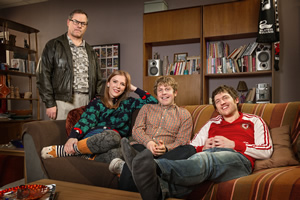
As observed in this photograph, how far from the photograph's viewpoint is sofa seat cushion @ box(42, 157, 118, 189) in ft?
5.03

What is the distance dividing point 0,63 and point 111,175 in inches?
142

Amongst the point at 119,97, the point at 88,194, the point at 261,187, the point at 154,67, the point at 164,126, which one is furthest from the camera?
the point at 154,67

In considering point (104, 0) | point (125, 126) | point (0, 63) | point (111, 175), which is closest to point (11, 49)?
point (0, 63)

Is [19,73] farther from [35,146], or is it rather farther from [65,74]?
[35,146]

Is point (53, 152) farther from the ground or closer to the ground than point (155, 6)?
closer to the ground

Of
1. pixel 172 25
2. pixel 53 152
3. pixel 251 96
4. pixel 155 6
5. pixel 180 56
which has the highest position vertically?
pixel 155 6

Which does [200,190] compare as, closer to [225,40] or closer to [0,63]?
[225,40]

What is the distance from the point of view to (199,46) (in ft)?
12.3

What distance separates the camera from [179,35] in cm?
356

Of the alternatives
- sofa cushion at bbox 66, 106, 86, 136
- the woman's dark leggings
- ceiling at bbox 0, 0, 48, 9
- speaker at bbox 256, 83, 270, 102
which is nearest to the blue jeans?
the woman's dark leggings

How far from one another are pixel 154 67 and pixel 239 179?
2734 millimetres

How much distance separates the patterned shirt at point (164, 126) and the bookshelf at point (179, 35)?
1691 millimetres

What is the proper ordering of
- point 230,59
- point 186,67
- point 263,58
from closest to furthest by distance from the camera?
point 263,58 < point 230,59 < point 186,67

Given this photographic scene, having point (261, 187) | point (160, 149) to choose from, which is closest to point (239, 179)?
point (261, 187)
